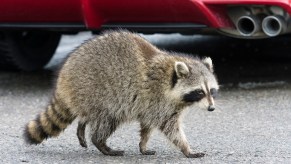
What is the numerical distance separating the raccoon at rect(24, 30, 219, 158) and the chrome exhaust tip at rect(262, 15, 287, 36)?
1.24 m

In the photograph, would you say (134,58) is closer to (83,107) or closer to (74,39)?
(83,107)

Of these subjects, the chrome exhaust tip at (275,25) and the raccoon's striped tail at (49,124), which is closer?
the raccoon's striped tail at (49,124)

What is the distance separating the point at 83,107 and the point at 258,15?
191 centimetres

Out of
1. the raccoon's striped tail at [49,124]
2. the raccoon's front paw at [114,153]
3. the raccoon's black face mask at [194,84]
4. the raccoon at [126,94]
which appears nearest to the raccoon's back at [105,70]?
the raccoon at [126,94]

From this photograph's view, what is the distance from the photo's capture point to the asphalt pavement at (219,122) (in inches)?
221

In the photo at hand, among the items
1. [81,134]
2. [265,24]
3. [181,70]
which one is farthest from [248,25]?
[81,134]

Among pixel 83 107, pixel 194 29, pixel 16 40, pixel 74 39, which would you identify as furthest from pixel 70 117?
pixel 74 39

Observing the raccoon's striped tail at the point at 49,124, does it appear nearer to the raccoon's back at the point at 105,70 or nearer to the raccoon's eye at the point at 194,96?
the raccoon's back at the point at 105,70

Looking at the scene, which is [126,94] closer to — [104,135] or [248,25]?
[104,135]

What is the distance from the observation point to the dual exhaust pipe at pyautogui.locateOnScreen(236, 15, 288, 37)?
271 inches

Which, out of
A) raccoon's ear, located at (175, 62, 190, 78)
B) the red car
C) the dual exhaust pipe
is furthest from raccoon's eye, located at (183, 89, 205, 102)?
the dual exhaust pipe

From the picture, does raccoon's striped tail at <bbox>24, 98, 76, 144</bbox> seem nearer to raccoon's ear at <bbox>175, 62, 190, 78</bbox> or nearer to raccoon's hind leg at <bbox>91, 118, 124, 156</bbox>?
raccoon's hind leg at <bbox>91, 118, 124, 156</bbox>

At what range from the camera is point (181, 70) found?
567cm

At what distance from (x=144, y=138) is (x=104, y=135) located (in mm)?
274
